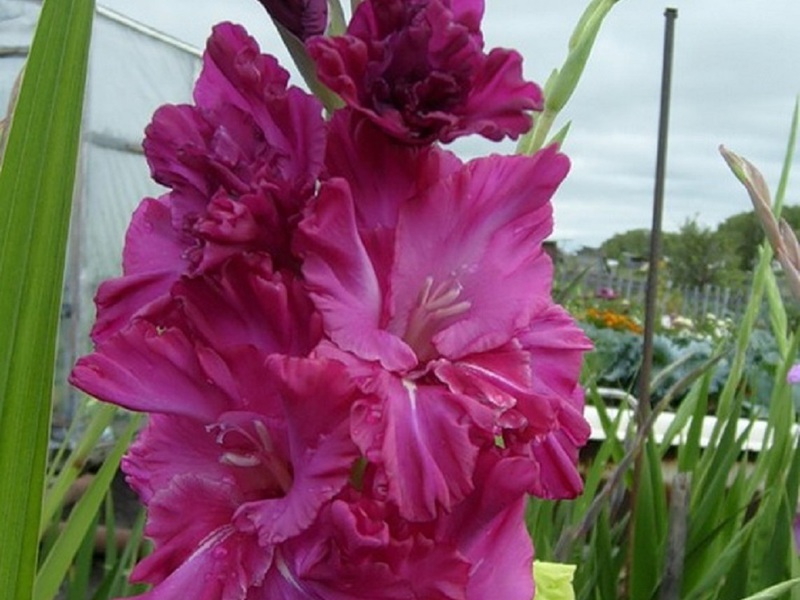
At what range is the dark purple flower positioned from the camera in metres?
0.33

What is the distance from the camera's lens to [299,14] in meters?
0.33

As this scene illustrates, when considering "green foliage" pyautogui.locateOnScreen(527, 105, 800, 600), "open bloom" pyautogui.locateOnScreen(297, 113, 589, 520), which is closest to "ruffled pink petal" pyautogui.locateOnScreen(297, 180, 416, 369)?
"open bloom" pyautogui.locateOnScreen(297, 113, 589, 520)

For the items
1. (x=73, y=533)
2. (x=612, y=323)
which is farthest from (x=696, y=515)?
(x=612, y=323)

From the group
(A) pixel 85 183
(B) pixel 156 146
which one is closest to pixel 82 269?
(A) pixel 85 183

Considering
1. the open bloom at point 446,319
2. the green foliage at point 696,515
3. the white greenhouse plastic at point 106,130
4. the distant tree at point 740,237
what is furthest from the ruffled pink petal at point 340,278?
the distant tree at point 740,237

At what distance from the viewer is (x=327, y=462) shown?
0.29 metres

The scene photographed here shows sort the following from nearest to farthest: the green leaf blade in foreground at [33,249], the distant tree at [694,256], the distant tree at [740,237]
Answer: the green leaf blade in foreground at [33,249] → the distant tree at [694,256] → the distant tree at [740,237]

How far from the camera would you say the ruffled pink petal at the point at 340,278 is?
0.30 meters

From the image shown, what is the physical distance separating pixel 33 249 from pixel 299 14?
4.5 inches

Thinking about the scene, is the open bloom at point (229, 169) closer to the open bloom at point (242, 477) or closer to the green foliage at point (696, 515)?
the open bloom at point (242, 477)

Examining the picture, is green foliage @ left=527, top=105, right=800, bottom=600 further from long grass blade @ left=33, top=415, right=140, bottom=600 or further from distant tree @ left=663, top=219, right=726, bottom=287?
distant tree @ left=663, top=219, right=726, bottom=287

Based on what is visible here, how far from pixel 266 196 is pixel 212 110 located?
5 cm

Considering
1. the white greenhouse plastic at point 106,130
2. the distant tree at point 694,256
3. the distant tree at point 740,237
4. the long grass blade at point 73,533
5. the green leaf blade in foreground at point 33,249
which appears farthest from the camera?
the distant tree at point 740,237

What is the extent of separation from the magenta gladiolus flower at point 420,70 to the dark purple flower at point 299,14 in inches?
0.9
